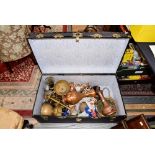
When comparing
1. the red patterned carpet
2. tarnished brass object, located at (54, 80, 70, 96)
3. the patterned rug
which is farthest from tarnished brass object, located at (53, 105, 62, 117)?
the red patterned carpet

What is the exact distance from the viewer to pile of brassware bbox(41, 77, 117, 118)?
1762mm

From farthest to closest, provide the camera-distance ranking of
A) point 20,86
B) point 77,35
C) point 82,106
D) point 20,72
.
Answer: point 20,72, point 20,86, point 82,106, point 77,35

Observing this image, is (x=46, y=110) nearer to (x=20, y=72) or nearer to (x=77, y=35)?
(x=77, y=35)

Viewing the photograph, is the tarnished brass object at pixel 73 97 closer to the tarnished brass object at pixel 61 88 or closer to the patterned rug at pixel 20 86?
the tarnished brass object at pixel 61 88

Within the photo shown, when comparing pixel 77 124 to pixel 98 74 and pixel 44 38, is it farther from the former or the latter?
pixel 44 38

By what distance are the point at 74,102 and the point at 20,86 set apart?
0.90m

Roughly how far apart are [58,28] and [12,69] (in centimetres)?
96

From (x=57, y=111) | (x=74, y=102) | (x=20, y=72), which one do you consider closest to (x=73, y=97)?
(x=74, y=102)

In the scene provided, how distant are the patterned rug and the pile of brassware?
45 centimetres

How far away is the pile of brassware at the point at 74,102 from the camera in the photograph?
1762 millimetres

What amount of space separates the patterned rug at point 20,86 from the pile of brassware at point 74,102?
17.6 inches

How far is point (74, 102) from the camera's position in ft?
5.98

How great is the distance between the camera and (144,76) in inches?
84.5

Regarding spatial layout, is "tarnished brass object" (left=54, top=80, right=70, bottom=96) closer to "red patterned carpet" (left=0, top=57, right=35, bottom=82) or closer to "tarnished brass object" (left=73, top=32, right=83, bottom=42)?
"tarnished brass object" (left=73, top=32, right=83, bottom=42)
